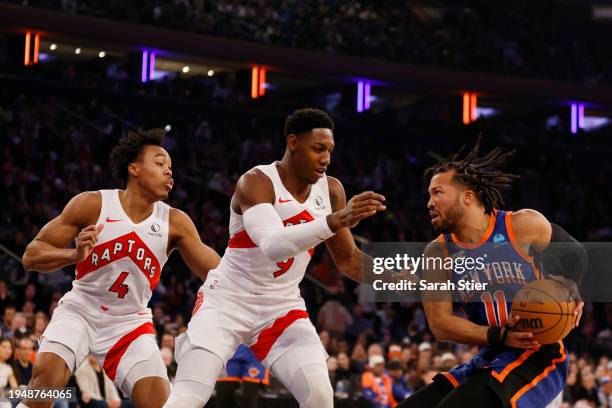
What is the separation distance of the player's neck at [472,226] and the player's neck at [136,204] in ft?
7.29

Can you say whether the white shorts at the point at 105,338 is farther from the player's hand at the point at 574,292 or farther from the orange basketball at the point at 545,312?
the player's hand at the point at 574,292

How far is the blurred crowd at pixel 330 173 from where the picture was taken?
12.2 meters

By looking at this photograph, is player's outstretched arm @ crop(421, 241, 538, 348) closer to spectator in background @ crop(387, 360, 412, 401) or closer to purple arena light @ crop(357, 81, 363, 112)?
spectator in background @ crop(387, 360, 412, 401)

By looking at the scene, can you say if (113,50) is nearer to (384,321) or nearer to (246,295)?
(384,321)

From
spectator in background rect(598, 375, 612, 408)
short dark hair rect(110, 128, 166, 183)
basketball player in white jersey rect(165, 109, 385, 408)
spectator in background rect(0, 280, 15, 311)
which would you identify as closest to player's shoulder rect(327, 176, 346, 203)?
basketball player in white jersey rect(165, 109, 385, 408)

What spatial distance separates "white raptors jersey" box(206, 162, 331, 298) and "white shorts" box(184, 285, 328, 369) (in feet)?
0.21

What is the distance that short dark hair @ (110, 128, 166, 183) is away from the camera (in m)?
6.39

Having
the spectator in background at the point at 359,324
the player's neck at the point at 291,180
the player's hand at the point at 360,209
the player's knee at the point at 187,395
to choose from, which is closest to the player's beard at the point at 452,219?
the player's hand at the point at 360,209

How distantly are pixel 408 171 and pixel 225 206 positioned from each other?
6.37 m

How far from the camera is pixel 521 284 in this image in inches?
185

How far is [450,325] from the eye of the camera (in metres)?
4.69

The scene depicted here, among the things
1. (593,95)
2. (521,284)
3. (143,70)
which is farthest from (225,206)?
(521,284)

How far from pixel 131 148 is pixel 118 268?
2.87 ft

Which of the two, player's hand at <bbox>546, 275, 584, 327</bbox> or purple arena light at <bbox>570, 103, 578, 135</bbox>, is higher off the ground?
purple arena light at <bbox>570, 103, 578, 135</bbox>
